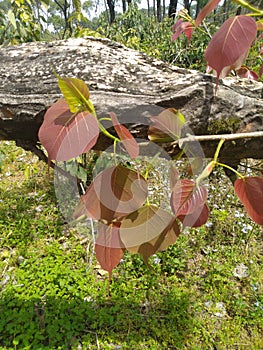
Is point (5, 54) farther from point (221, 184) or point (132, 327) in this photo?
point (221, 184)

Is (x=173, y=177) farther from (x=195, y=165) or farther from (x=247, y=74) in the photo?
(x=247, y=74)

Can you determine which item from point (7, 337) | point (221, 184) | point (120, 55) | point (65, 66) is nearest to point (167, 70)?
point (120, 55)

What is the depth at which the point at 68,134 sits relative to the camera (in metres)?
0.30

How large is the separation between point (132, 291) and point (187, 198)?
42.1 inches

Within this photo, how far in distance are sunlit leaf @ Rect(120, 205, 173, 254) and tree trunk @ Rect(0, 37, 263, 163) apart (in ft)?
0.64

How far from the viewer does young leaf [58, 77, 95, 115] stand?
294 mm

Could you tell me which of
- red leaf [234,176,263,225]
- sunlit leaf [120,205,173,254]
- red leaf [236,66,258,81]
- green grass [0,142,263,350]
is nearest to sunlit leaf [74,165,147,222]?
sunlit leaf [120,205,173,254]

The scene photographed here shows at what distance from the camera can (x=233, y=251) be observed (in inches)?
58.0

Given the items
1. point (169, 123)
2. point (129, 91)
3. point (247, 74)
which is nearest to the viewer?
point (169, 123)

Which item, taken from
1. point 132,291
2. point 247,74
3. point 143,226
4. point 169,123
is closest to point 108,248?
point 143,226

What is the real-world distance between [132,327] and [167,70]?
3.17ft

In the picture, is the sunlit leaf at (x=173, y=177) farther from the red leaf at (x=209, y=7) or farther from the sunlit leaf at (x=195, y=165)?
the red leaf at (x=209, y=7)

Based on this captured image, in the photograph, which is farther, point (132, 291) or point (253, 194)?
point (132, 291)

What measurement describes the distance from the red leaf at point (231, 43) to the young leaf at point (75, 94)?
0.42 ft
